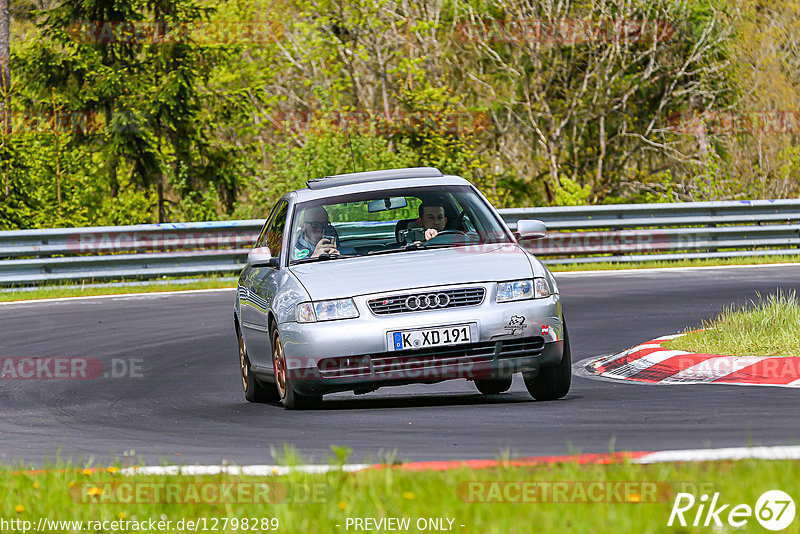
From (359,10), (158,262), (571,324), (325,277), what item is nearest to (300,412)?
(325,277)

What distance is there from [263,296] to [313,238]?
0.57m

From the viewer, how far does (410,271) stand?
28.0ft

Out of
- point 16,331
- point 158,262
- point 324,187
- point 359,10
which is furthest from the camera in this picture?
point 359,10

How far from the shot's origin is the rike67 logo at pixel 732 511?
14.2 feet

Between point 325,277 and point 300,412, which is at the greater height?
point 325,277

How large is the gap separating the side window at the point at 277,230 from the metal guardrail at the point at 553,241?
971 cm

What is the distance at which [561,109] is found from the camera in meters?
33.0

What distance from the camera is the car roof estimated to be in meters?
9.90

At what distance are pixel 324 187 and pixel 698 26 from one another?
78.0 ft

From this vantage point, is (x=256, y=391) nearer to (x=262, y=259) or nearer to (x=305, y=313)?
(x=262, y=259)

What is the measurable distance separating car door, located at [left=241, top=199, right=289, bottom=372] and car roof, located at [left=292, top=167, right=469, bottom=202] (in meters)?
0.26

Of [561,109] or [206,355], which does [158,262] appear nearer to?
[206,355]

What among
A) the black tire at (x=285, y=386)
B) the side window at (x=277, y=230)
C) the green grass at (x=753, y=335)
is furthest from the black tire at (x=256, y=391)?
the green grass at (x=753, y=335)

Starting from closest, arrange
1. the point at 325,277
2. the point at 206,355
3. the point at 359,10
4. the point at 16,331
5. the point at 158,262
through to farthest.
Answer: the point at 325,277
the point at 206,355
the point at 16,331
the point at 158,262
the point at 359,10
